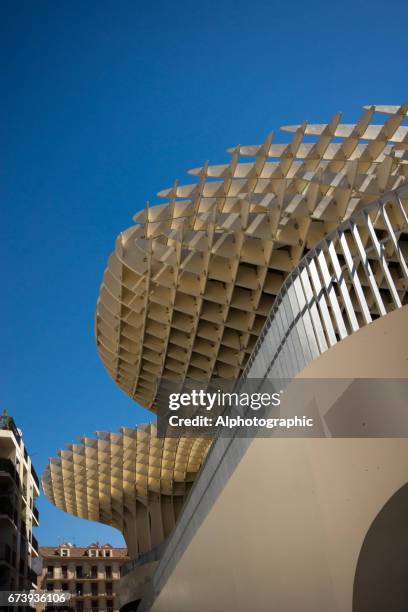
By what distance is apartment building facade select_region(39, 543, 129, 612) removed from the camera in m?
74.6

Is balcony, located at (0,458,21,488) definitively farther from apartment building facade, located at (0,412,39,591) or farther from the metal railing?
the metal railing

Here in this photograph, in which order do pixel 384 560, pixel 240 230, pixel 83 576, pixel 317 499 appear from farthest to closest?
pixel 83 576 < pixel 240 230 < pixel 317 499 < pixel 384 560

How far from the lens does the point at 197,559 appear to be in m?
14.7

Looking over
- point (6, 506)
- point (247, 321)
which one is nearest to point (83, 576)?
point (6, 506)

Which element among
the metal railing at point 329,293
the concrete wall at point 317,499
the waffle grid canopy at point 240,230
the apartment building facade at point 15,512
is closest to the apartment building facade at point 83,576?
the apartment building facade at point 15,512

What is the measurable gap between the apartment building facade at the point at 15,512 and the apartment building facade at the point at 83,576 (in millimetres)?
30184

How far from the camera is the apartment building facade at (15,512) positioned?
35438mm

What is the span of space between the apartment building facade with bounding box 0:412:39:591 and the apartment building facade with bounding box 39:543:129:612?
30184 millimetres

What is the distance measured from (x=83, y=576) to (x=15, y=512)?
143 feet

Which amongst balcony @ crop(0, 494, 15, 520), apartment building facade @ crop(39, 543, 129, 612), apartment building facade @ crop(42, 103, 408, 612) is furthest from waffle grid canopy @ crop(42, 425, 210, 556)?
apartment building facade @ crop(39, 543, 129, 612)

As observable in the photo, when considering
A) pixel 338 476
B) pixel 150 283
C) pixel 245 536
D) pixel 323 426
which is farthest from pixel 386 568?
pixel 150 283

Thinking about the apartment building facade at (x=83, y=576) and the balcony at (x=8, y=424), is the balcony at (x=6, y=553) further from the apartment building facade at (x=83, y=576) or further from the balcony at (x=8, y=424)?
the apartment building facade at (x=83, y=576)

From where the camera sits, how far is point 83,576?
251 feet

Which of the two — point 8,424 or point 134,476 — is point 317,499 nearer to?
point 134,476
